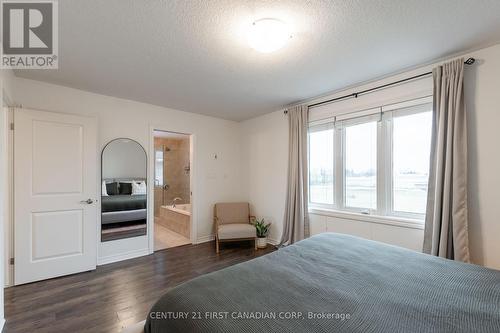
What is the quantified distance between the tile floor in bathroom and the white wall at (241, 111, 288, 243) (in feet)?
4.97

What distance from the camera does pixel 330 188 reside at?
11.6 ft

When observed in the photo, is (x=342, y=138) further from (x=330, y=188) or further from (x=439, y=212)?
(x=439, y=212)

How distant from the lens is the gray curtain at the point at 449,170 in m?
2.17

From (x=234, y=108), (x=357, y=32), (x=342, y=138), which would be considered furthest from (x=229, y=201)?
(x=357, y=32)

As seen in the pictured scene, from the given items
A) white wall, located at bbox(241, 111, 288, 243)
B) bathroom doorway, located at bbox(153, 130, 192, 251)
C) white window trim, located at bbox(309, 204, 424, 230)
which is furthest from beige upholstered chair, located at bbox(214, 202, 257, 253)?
bathroom doorway, located at bbox(153, 130, 192, 251)

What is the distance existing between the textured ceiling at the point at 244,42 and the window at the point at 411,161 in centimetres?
66

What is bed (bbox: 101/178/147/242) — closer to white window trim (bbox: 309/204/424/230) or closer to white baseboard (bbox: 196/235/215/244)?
white baseboard (bbox: 196/235/215/244)

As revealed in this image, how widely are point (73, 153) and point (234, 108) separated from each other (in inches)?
96.5

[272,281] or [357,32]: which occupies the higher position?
[357,32]

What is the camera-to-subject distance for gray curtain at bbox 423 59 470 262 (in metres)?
2.17

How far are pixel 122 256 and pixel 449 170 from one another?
428 cm

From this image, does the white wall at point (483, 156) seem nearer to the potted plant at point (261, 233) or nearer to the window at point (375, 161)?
the window at point (375, 161)

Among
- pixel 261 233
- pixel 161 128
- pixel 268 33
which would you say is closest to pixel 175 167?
pixel 161 128

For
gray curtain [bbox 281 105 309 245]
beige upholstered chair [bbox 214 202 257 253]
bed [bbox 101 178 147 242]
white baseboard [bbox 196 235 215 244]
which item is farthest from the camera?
white baseboard [bbox 196 235 215 244]
